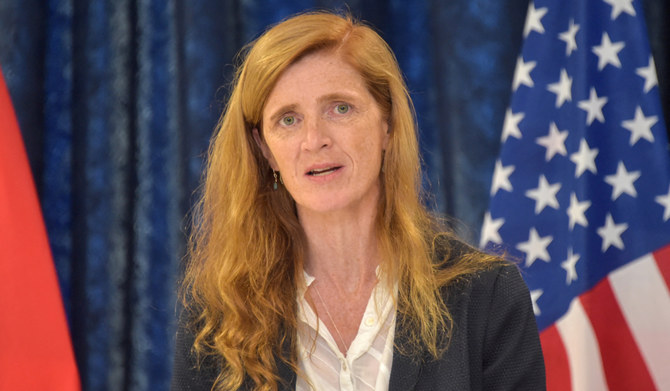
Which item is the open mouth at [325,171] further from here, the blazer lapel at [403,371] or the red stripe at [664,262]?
the red stripe at [664,262]

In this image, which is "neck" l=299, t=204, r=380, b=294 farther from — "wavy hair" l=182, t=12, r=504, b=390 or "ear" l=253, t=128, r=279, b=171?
"ear" l=253, t=128, r=279, b=171

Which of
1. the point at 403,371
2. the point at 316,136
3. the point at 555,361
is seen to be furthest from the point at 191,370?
the point at 555,361

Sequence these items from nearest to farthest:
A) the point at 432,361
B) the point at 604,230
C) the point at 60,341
→ the point at 432,361 → the point at 604,230 → the point at 60,341

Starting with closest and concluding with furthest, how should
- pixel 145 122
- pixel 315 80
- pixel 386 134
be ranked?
pixel 315 80 < pixel 386 134 < pixel 145 122

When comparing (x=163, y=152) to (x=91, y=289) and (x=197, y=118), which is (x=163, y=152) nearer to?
(x=197, y=118)

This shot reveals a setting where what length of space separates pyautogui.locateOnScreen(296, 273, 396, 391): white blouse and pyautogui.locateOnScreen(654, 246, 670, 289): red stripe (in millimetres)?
942

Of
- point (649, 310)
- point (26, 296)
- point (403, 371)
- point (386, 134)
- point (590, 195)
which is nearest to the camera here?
point (403, 371)

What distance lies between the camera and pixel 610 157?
212 cm

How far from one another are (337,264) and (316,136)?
0.94 feet

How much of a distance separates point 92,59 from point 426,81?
3.87ft

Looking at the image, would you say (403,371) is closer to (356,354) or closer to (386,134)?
(356,354)

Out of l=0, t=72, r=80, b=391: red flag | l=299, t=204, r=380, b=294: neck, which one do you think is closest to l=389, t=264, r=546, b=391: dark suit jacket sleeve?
l=299, t=204, r=380, b=294: neck

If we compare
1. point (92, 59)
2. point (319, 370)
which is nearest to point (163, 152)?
point (92, 59)

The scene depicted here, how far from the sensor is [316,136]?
4.75 feet
